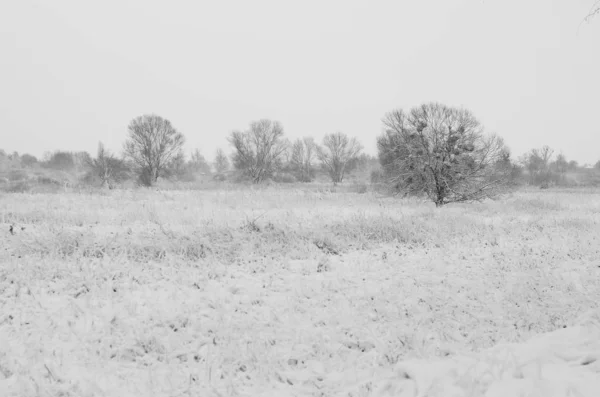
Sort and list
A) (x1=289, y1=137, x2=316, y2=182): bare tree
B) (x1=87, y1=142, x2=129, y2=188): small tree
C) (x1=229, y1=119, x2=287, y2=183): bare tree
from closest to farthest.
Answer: (x1=87, y1=142, x2=129, y2=188): small tree, (x1=229, y1=119, x2=287, y2=183): bare tree, (x1=289, y1=137, x2=316, y2=182): bare tree

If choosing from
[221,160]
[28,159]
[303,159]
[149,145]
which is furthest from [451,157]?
[28,159]

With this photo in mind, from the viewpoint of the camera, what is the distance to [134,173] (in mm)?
34000

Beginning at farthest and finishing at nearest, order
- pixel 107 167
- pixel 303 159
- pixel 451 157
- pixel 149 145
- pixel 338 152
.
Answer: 1. pixel 303 159
2. pixel 338 152
3. pixel 149 145
4. pixel 107 167
5. pixel 451 157

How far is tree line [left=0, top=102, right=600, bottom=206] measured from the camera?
693 inches

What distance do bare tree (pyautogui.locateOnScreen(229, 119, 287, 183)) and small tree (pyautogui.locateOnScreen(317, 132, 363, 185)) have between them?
10595 mm

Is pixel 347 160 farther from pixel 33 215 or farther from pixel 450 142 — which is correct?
pixel 33 215

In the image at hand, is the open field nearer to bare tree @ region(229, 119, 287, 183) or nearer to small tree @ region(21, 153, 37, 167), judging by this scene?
bare tree @ region(229, 119, 287, 183)

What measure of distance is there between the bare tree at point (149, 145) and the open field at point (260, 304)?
1063 inches

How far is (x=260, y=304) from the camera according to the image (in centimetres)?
532

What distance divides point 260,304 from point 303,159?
50.4 metres

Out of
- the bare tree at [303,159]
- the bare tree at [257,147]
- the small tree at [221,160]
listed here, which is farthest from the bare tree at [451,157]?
the small tree at [221,160]

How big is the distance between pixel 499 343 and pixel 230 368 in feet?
11.9

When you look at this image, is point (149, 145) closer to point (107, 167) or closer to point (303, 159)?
point (107, 167)

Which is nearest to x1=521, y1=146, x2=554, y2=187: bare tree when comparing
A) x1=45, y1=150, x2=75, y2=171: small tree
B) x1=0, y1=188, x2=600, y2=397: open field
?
x1=0, y1=188, x2=600, y2=397: open field
